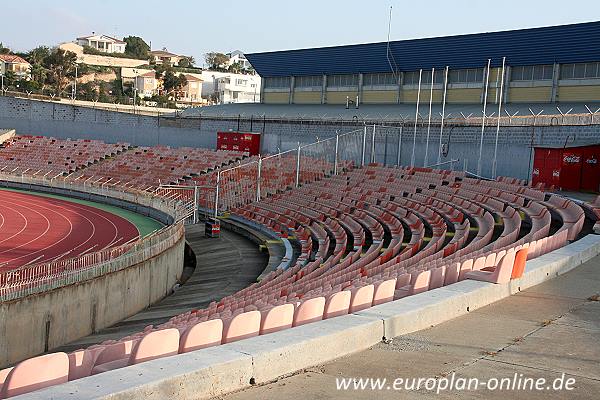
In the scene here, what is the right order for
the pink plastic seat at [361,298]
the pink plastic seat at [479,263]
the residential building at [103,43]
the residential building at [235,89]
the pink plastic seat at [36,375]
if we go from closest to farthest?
1. the pink plastic seat at [36,375]
2. the pink plastic seat at [361,298]
3. the pink plastic seat at [479,263]
4. the residential building at [235,89]
5. the residential building at [103,43]

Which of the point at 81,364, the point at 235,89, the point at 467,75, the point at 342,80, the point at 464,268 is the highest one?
the point at 235,89

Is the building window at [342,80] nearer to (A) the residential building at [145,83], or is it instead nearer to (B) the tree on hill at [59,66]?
(B) the tree on hill at [59,66]

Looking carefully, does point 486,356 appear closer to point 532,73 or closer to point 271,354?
point 271,354

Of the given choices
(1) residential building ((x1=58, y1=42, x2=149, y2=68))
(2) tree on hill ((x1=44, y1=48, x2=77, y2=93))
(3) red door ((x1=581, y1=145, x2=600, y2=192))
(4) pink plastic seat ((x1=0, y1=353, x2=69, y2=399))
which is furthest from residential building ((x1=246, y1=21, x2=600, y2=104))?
(1) residential building ((x1=58, y1=42, x2=149, y2=68))

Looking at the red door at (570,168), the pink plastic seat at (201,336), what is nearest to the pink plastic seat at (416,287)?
the pink plastic seat at (201,336)

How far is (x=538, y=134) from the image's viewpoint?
1240 inches

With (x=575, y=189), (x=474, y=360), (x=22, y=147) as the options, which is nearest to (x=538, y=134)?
(x=575, y=189)

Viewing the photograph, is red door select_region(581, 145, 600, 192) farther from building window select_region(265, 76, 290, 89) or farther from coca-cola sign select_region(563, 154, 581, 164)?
building window select_region(265, 76, 290, 89)

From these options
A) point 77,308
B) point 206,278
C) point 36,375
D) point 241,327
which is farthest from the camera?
point 206,278

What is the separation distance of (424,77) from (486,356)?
4594 cm

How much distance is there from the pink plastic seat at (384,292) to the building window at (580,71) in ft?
123

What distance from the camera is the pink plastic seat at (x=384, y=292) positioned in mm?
8758

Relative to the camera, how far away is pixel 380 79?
2154 inches

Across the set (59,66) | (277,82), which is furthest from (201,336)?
(59,66)
